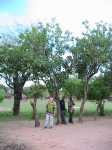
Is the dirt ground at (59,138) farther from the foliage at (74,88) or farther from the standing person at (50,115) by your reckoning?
the foliage at (74,88)

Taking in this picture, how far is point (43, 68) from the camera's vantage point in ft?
101

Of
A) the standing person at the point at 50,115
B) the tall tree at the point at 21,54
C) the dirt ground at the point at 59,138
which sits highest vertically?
the tall tree at the point at 21,54

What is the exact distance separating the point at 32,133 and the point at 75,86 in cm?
1507

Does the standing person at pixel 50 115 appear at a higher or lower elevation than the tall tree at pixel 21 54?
lower

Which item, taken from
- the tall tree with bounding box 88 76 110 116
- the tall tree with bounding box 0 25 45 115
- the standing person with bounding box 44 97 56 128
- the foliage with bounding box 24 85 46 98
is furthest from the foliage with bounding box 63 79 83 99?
the standing person with bounding box 44 97 56 128

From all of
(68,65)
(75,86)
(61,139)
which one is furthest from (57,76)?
(61,139)

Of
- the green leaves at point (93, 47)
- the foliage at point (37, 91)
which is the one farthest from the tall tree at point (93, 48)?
the foliage at point (37, 91)

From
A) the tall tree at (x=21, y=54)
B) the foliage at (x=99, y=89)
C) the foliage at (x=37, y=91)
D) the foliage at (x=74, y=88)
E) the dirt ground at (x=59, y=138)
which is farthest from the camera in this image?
the foliage at (x=99, y=89)

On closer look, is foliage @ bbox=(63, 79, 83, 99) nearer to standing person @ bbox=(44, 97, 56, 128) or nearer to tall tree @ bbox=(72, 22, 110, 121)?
tall tree @ bbox=(72, 22, 110, 121)

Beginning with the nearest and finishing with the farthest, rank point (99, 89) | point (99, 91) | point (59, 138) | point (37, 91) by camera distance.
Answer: point (59, 138), point (37, 91), point (99, 91), point (99, 89)

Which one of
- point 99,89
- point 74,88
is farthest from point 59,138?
point 99,89

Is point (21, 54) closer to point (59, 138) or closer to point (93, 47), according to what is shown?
point (93, 47)

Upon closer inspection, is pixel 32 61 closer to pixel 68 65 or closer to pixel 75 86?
pixel 68 65

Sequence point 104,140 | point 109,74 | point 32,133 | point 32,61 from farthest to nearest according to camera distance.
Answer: point 109,74
point 32,61
point 32,133
point 104,140
